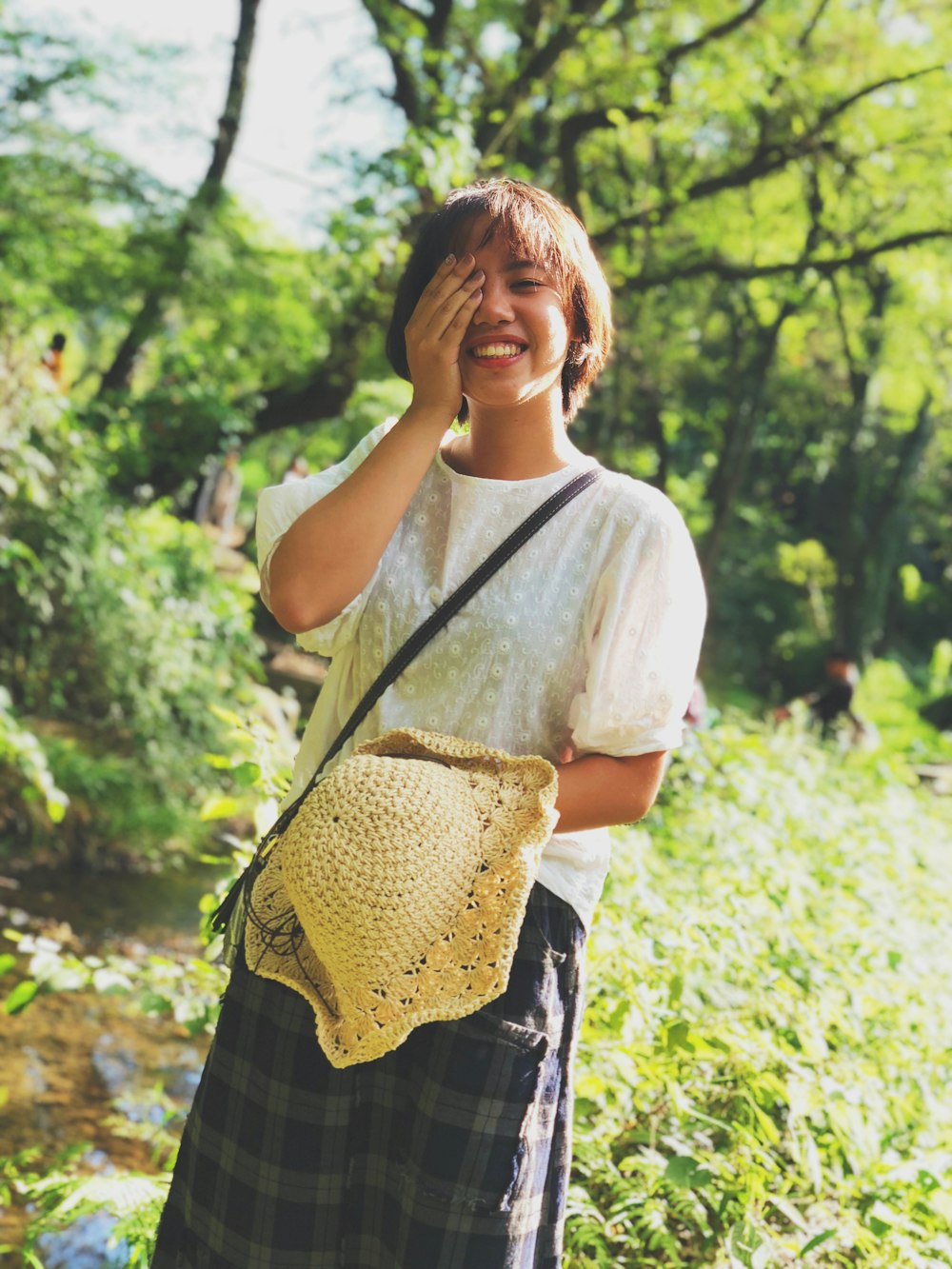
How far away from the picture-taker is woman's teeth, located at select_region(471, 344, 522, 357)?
5.39ft

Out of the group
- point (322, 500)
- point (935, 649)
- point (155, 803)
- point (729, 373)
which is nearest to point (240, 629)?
point (155, 803)

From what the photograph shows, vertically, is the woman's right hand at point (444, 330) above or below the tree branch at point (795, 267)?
below

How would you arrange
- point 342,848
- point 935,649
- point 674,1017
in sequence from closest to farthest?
point 342,848 → point 674,1017 → point 935,649

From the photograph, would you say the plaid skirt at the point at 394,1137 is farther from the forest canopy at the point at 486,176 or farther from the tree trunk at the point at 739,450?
the tree trunk at the point at 739,450

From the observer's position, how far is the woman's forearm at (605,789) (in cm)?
151

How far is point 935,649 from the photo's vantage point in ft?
84.9

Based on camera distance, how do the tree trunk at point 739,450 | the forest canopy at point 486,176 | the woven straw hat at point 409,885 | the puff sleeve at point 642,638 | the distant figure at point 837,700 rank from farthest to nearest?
the tree trunk at point 739,450 → the distant figure at point 837,700 → the forest canopy at point 486,176 → the puff sleeve at point 642,638 → the woven straw hat at point 409,885

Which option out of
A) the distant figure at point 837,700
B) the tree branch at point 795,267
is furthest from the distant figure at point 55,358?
the distant figure at point 837,700

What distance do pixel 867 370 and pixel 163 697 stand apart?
14.0m

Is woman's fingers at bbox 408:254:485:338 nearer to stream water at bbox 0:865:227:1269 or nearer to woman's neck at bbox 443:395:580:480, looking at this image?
woman's neck at bbox 443:395:580:480

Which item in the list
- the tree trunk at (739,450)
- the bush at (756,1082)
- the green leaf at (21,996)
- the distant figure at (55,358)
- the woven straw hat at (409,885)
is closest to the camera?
the woven straw hat at (409,885)

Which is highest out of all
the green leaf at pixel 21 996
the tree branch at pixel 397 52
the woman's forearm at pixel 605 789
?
the tree branch at pixel 397 52

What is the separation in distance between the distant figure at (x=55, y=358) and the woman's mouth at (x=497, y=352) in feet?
16.4

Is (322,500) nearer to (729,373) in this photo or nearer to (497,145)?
(497,145)
